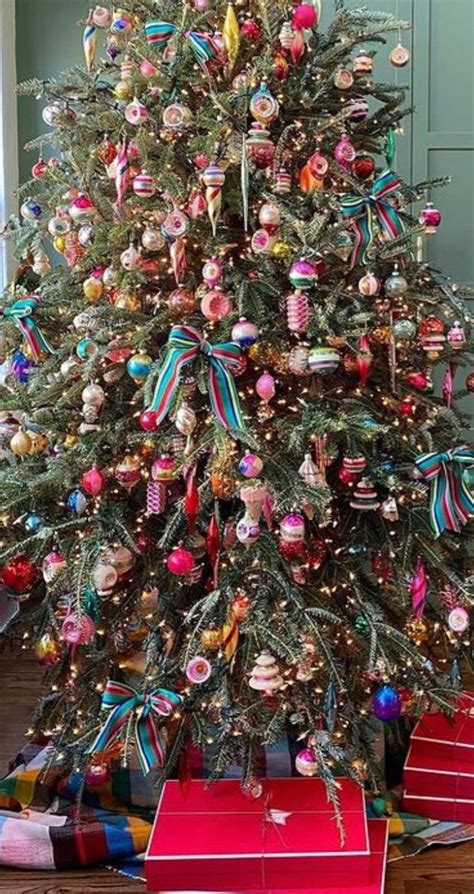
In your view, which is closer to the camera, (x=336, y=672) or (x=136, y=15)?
(x=336, y=672)

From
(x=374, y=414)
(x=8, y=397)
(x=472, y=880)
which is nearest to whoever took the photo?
(x=472, y=880)

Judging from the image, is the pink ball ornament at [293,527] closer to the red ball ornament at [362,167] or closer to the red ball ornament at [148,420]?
the red ball ornament at [148,420]

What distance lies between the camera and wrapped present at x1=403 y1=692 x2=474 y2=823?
5.79ft

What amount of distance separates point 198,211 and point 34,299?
396 millimetres

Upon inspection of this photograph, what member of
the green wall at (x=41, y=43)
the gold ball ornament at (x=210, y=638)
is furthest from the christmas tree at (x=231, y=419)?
the green wall at (x=41, y=43)

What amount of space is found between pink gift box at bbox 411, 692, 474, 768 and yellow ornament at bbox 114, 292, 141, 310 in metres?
1.01

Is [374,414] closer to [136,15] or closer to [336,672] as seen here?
[336,672]

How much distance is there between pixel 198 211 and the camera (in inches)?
64.8

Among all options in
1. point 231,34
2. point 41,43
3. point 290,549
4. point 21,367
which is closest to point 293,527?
point 290,549

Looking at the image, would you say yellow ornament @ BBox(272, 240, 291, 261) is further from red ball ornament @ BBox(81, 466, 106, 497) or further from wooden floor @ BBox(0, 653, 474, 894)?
wooden floor @ BBox(0, 653, 474, 894)

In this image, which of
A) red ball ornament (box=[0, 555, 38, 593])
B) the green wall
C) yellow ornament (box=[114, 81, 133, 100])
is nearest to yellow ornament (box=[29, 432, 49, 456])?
red ball ornament (box=[0, 555, 38, 593])

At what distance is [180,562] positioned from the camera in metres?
1.61

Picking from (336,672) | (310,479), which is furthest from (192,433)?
(336,672)

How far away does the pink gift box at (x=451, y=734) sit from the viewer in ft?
5.98
